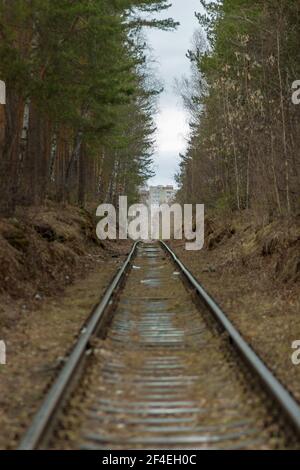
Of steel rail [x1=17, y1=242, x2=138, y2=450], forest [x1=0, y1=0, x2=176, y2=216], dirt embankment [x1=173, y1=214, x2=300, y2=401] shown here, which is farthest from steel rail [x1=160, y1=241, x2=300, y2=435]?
forest [x1=0, y1=0, x2=176, y2=216]

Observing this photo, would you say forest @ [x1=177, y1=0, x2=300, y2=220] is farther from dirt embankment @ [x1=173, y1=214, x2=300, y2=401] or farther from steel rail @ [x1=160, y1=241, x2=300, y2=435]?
steel rail @ [x1=160, y1=241, x2=300, y2=435]

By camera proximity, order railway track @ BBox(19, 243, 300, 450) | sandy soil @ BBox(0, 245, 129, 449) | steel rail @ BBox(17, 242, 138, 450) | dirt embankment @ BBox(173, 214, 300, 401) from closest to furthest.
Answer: steel rail @ BBox(17, 242, 138, 450) → railway track @ BBox(19, 243, 300, 450) → sandy soil @ BBox(0, 245, 129, 449) → dirt embankment @ BBox(173, 214, 300, 401)

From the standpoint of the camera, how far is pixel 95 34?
17422mm

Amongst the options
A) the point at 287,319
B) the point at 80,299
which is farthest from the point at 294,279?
the point at 80,299

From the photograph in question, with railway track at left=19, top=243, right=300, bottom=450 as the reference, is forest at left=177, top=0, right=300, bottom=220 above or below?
above

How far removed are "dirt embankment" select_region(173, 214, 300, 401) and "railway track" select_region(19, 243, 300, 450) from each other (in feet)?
1.67

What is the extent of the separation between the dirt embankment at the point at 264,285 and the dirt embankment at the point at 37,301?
256cm

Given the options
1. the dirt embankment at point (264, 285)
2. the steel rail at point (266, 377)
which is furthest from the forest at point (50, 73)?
the steel rail at point (266, 377)

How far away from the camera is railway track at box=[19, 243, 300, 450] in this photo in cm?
491

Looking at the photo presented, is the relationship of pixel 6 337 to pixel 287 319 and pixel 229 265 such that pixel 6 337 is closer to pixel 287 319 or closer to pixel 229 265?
pixel 287 319

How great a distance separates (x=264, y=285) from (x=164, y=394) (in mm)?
7801

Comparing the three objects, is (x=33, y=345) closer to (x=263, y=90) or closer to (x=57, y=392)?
(x=57, y=392)

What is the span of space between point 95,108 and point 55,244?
9.70m

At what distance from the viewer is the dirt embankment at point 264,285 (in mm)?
8248
